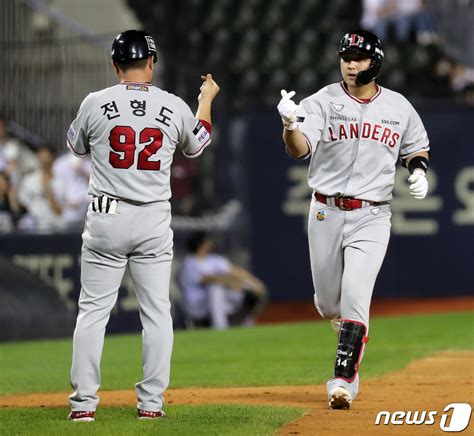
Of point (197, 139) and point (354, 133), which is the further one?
point (354, 133)

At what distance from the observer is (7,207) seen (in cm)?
1340

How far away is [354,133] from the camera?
688 centimetres

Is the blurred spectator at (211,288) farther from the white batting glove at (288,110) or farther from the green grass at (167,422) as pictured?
the white batting glove at (288,110)

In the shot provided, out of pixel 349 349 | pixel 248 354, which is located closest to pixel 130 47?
pixel 349 349

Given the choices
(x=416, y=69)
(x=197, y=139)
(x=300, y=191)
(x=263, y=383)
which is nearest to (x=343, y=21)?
(x=416, y=69)

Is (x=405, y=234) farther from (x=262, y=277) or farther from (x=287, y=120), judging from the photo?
(x=287, y=120)

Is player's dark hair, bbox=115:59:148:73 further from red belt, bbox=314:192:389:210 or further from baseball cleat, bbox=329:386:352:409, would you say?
baseball cleat, bbox=329:386:352:409

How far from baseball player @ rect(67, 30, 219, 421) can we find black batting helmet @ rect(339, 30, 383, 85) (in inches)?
53.1

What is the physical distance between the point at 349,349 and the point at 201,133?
4.94ft

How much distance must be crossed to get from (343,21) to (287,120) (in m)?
14.4

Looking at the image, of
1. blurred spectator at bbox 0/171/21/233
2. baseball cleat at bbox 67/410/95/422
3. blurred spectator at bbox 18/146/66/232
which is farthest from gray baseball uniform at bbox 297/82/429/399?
blurred spectator at bbox 18/146/66/232

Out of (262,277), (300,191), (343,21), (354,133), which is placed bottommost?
(262,277)

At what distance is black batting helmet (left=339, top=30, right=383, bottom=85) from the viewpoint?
6.85 m

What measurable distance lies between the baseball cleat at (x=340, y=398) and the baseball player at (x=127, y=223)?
100 cm
